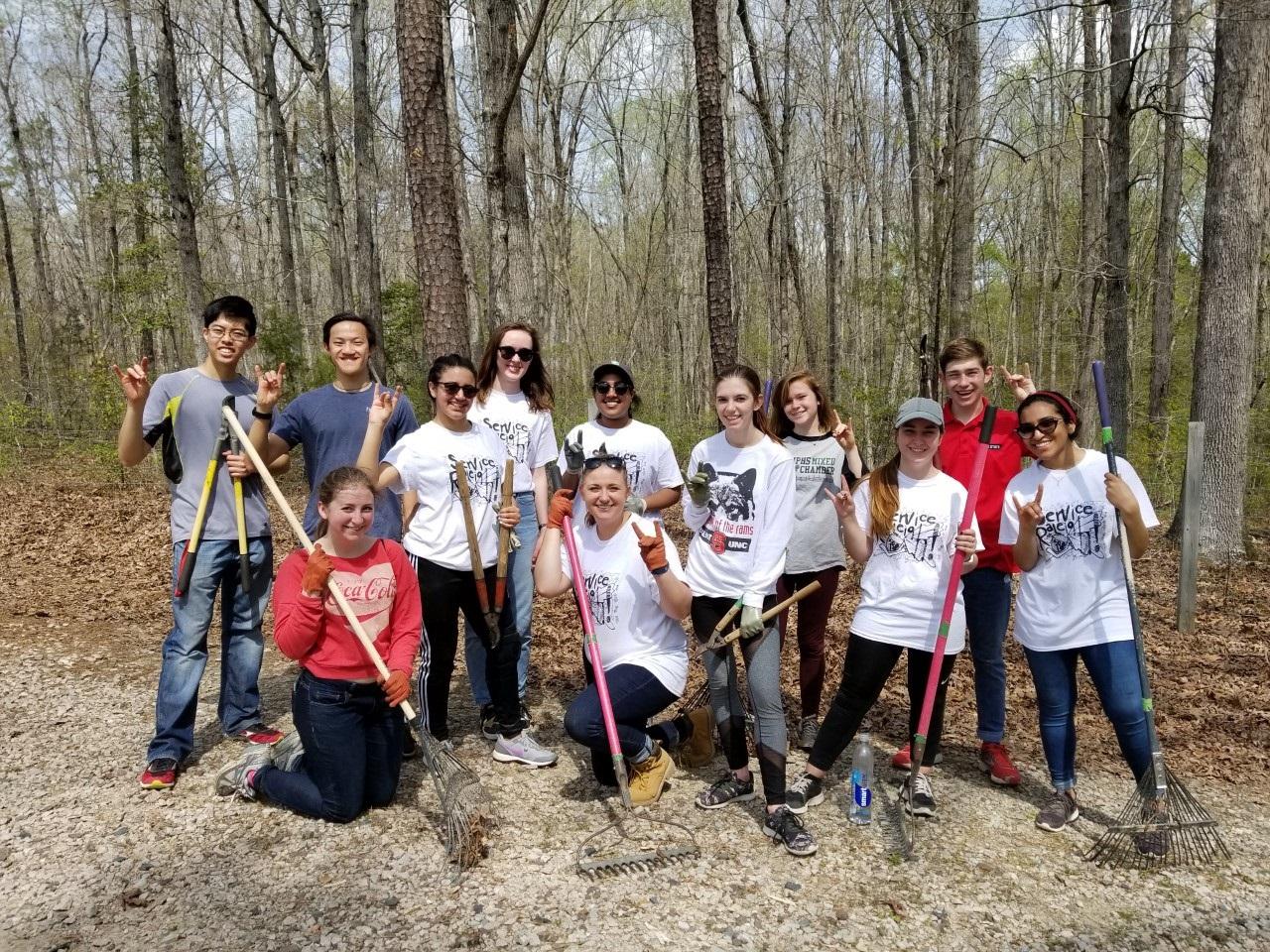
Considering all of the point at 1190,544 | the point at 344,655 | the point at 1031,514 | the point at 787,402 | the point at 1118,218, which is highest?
the point at 1118,218

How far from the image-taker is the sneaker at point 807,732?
4426 mm

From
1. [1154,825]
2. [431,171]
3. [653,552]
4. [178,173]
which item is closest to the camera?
[1154,825]

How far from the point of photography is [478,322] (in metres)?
16.0

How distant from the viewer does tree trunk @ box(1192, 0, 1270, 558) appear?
295 inches

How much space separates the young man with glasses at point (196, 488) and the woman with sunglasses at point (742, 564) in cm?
222

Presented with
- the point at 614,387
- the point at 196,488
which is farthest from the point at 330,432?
the point at 614,387

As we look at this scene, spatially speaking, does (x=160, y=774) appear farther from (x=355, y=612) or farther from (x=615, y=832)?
(x=615, y=832)

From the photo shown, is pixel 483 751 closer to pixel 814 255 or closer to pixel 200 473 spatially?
pixel 200 473

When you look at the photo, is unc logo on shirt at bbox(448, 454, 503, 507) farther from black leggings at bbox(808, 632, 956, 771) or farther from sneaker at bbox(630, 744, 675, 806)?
black leggings at bbox(808, 632, 956, 771)

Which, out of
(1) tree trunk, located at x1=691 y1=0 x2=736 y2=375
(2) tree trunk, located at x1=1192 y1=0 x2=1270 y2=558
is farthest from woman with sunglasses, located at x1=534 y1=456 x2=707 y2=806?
(2) tree trunk, located at x1=1192 y1=0 x2=1270 y2=558

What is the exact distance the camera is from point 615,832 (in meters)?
3.60

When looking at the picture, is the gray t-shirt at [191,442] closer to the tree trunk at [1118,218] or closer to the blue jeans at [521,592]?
the blue jeans at [521,592]

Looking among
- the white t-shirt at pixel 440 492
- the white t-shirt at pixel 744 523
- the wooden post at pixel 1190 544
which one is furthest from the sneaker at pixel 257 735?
the wooden post at pixel 1190 544

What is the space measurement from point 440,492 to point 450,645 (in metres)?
0.81
